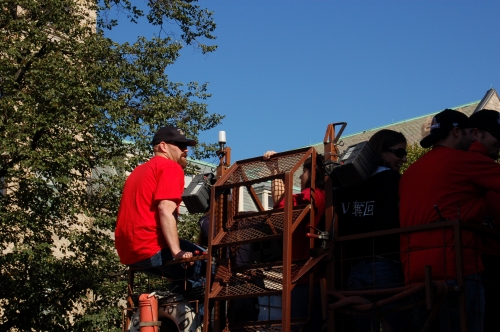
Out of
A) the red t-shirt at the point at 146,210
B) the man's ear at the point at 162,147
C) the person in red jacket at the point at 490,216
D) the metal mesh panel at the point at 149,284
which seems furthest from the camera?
the metal mesh panel at the point at 149,284

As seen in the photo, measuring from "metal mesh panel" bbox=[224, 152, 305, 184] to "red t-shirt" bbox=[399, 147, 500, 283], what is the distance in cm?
84

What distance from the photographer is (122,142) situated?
18.2 m

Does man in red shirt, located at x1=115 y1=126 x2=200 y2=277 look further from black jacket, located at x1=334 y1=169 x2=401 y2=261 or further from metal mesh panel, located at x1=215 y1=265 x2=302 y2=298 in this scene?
black jacket, located at x1=334 y1=169 x2=401 y2=261

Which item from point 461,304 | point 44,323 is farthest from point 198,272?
point 44,323

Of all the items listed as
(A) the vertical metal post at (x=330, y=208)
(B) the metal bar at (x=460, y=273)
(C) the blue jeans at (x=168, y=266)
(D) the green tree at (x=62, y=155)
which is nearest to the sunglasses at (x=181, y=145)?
(C) the blue jeans at (x=168, y=266)

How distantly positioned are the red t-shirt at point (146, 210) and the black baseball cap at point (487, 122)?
2235mm

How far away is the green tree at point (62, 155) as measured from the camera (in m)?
16.1

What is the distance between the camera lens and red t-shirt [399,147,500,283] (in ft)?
15.0

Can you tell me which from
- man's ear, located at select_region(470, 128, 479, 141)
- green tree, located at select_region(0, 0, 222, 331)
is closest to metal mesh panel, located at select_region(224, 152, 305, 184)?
man's ear, located at select_region(470, 128, 479, 141)

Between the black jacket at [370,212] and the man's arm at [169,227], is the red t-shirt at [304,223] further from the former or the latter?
the man's arm at [169,227]

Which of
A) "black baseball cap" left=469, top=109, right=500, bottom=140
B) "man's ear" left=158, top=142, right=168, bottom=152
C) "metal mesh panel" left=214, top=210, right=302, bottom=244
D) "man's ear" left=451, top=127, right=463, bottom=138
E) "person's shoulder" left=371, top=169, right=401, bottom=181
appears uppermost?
"man's ear" left=158, top=142, right=168, bottom=152

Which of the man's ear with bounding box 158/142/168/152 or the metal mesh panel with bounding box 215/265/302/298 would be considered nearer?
the metal mesh panel with bounding box 215/265/302/298

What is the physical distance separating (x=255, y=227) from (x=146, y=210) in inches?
42.2

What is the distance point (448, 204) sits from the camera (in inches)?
187
